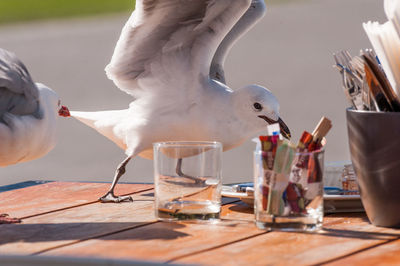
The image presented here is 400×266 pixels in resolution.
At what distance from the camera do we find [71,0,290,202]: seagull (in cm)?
191

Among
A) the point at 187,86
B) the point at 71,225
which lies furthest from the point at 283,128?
the point at 71,225

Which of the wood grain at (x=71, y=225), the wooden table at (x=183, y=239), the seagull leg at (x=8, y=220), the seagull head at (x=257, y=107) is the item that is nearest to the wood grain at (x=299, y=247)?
the wooden table at (x=183, y=239)

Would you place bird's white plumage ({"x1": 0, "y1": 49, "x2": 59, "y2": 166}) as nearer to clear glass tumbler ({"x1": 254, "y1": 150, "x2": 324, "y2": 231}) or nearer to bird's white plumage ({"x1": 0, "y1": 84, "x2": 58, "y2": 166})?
bird's white plumage ({"x1": 0, "y1": 84, "x2": 58, "y2": 166})

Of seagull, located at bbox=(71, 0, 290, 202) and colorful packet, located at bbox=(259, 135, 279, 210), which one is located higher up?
seagull, located at bbox=(71, 0, 290, 202)

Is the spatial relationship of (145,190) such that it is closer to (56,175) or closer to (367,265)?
(367,265)

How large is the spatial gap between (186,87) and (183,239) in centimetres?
81

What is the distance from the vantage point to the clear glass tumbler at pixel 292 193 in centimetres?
125

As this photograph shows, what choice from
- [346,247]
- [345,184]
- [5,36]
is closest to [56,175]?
[345,184]

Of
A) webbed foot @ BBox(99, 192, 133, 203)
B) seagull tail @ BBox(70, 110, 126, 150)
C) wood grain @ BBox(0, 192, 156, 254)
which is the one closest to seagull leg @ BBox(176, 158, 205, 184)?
wood grain @ BBox(0, 192, 156, 254)

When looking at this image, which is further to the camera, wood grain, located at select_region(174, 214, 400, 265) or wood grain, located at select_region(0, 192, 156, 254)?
wood grain, located at select_region(0, 192, 156, 254)

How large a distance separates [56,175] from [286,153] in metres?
4.30

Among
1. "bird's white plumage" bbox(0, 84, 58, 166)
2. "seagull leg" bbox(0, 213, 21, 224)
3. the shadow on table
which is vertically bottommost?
the shadow on table

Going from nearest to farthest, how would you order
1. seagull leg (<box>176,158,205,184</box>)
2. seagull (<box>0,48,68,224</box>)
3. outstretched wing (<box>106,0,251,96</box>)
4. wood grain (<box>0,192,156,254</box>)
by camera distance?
1. wood grain (<box>0,192,156,254</box>)
2. seagull leg (<box>176,158,205,184</box>)
3. seagull (<box>0,48,68,224</box>)
4. outstretched wing (<box>106,0,251,96</box>)

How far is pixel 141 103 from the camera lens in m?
2.04
